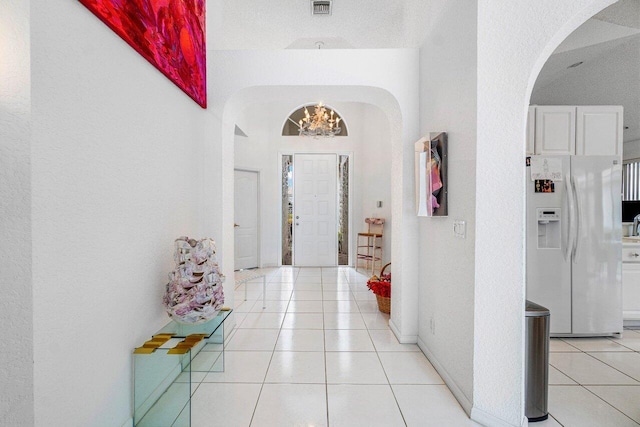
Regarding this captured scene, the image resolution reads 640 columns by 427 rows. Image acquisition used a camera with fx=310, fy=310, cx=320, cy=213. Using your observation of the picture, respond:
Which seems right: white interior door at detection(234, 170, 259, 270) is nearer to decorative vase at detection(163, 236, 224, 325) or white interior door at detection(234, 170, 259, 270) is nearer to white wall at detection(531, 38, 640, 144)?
decorative vase at detection(163, 236, 224, 325)

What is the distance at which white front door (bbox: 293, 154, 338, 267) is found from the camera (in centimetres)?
635

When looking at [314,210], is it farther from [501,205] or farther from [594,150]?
[501,205]

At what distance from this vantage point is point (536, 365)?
182 cm

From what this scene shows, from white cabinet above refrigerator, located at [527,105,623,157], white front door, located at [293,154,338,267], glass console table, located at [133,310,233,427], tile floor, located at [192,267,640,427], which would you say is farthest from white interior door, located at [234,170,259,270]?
white cabinet above refrigerator, located at [527,105,623,157]

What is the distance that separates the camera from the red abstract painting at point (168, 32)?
149 cm

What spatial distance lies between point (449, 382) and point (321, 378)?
0.88m

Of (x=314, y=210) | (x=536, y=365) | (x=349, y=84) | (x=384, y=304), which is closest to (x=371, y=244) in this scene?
(x=314, y=210)

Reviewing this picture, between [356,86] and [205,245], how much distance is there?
6.18ft

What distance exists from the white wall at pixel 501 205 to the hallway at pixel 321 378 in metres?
0.32

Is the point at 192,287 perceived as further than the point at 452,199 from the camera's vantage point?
No

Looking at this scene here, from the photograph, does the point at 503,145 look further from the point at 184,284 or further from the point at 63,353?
the point at 63,353

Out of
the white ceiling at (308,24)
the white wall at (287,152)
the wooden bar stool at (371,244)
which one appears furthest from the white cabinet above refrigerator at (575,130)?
the white wall at (287,152)

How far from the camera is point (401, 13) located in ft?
11.3

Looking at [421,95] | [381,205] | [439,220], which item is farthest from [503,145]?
[381,205]
